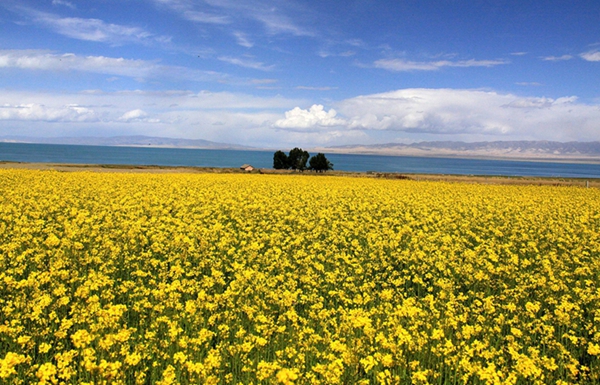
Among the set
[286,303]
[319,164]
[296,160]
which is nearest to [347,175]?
[319,164]

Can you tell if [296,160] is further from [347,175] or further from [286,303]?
[286,303]

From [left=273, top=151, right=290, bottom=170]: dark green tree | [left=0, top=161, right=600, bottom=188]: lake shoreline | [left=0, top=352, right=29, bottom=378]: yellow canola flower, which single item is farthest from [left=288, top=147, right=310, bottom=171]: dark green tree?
[left=0, top=352, right=29, bottom=378]: yellow canola flower

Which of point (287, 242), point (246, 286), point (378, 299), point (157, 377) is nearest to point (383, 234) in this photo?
point (287, 242)

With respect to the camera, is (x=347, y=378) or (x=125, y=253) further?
(x=125, y=253)

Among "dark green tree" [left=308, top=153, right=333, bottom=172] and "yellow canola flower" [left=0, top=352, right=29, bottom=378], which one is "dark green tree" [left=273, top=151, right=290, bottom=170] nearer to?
"dark green tree" [left=308, top=153, right=333, bottom=172]

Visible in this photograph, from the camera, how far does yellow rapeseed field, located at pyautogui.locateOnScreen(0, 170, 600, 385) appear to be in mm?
5613

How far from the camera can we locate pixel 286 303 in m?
7.27

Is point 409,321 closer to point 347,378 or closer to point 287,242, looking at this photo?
point 347,378

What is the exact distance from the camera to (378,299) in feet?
29.1

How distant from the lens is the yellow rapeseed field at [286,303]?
5.61m

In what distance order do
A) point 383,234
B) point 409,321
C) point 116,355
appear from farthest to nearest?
point 383,234, point 409,321, point 116,355

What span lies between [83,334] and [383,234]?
1013 cm

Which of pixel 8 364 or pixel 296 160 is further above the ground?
pixel 296 160

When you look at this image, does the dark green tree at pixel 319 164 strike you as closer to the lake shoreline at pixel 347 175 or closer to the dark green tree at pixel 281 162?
the dark green tree at pixel 281 162
